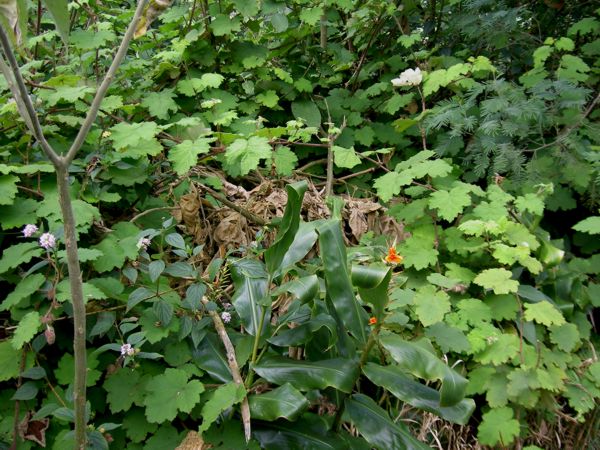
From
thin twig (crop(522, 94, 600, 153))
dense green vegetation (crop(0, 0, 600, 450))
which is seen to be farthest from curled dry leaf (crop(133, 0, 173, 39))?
thin twig (crop(522, 94, 600, 153))

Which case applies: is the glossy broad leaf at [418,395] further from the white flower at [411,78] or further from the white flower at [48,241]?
the white flower at [411,78]

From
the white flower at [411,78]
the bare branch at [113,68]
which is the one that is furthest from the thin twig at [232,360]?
the white flower at [411,78]

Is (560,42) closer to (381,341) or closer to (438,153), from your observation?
(438,153)

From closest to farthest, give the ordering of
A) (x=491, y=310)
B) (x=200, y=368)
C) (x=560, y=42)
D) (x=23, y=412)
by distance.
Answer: (x=23, y=412), (x=200, y=368), (x=491, y=310), (x=560, y=42)

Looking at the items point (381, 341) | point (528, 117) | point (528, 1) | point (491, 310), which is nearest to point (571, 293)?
point (491, 310)

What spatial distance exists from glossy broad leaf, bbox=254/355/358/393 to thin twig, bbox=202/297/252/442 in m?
0.07

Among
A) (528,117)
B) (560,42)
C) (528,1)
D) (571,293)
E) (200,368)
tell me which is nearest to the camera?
(200,368)

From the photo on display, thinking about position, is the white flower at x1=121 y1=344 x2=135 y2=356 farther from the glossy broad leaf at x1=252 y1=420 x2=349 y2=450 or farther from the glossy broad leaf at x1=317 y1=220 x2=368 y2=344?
the glossy broad leaf at x1=317 y1=220 x2=368 y2=344

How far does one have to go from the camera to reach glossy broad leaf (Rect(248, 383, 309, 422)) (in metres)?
1.31

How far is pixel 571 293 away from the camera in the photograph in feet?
6.70

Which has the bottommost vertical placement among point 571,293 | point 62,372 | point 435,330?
point 571,293

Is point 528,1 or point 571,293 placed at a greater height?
point 528,1

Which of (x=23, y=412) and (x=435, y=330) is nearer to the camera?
(x=23, y=412)

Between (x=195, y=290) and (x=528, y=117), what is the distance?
5.35ft
